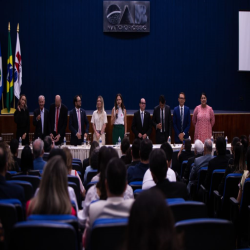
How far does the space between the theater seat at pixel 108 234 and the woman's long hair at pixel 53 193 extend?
0.42m

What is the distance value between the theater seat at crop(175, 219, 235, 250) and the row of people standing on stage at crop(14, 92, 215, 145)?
5.64m

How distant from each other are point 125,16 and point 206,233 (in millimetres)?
11067

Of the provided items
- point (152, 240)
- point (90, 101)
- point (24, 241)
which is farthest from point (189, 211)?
point (90, 101)

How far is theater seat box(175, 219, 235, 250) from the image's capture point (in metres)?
2.10

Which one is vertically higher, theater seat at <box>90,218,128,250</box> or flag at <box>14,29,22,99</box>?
flag at <box>14,29,22,99</box>

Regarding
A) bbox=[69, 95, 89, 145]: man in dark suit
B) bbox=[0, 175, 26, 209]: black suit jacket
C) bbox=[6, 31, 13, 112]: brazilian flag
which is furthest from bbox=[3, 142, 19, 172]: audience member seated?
bbox=[6, 31, 13, 112]: brazilian flag

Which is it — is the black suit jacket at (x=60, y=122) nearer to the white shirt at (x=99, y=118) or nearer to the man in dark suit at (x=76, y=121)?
the man in dark suit at (x=76, y=121)

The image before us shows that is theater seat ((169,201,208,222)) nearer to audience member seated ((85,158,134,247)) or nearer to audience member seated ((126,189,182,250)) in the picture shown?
audience member seated ((85,158,134,247))

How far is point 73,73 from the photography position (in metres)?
12.7

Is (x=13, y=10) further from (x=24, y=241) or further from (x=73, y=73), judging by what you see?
(x=24, y=241)

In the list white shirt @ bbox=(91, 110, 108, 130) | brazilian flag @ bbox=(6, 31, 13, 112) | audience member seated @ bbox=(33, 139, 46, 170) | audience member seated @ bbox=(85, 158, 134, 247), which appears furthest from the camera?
brazilian flag @ bbox=(6, 31, 13, 112)

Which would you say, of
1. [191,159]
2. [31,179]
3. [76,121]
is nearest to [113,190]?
[31,179]

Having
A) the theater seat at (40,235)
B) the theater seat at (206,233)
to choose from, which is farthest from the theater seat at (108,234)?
the theater seat at (206,233)

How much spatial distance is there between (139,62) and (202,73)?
6.94 feet
